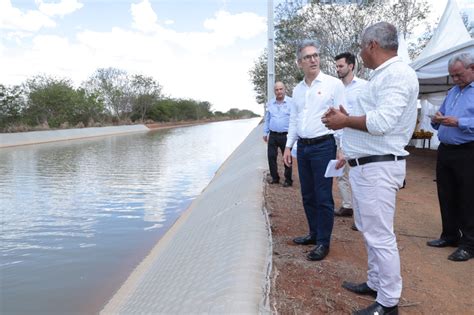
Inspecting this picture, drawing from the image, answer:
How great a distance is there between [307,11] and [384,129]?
1777 centimetres

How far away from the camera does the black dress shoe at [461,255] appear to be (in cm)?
361

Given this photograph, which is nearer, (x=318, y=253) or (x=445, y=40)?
(x=318, y=253)

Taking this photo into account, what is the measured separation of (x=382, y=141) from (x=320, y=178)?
1136mm

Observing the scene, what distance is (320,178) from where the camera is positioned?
3.52m

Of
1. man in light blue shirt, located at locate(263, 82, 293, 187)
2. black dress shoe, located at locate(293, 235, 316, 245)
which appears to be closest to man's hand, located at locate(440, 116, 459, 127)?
black dress shoe, located at locate(293, 235, 316, 245)

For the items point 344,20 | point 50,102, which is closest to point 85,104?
point 50,102

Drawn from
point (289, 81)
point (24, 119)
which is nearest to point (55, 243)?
point (289, 81)

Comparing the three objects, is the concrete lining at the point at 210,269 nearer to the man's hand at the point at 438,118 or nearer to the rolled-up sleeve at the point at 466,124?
the man's hand at the point at 438,118

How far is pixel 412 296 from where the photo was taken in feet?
9.64

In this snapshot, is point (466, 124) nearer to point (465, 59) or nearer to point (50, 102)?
point (465, 59)

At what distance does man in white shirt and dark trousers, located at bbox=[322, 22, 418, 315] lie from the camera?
2338mm

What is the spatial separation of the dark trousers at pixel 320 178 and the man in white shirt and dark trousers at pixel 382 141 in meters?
0.98

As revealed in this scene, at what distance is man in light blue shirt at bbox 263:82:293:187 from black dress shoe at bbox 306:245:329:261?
121 inches

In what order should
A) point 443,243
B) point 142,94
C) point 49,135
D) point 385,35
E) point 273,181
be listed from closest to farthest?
point 385,35 < point 443,243 < point 273,181 < point 49,135 < point 142,94
